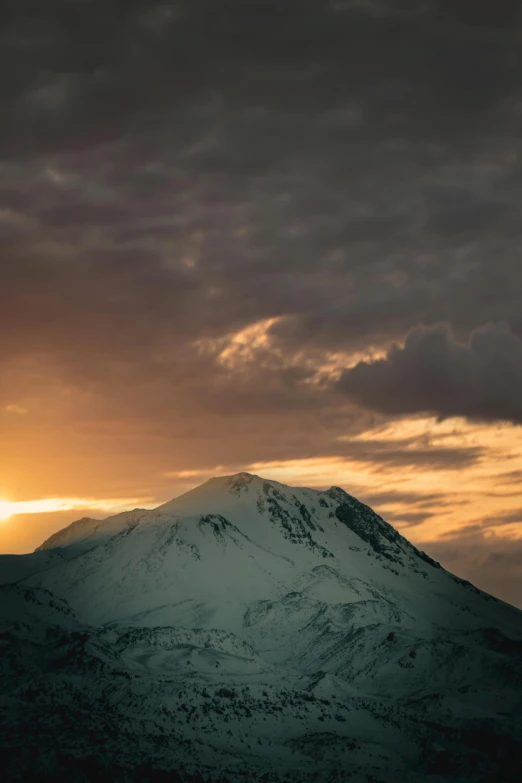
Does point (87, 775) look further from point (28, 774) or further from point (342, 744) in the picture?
point (342, 744)

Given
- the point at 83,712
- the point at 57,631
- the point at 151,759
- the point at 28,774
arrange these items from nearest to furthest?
the point at 28,774
the point at 151,759
the point at 83,712
the point at 57,631

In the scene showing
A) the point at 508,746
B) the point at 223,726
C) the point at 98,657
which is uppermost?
the point at 98,657

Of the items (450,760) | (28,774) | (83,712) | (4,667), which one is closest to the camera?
(28,774)

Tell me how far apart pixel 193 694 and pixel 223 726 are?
10088 millimetres

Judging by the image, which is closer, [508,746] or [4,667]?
[4,667]

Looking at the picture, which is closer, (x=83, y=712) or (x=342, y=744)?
(x=83, y=712)

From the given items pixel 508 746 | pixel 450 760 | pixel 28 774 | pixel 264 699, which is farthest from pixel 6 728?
pixel 508 746

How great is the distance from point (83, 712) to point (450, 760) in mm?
74693

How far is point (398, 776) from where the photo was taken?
17275 centimetres

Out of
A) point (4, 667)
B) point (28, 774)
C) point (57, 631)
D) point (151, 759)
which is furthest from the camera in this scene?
point (57, 631)

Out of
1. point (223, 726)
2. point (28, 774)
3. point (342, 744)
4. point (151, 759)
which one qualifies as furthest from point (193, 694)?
point (28, 774)

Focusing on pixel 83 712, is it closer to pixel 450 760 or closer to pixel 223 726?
pixel 223 726

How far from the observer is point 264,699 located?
196 metres

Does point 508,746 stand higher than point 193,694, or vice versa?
point 193,694
